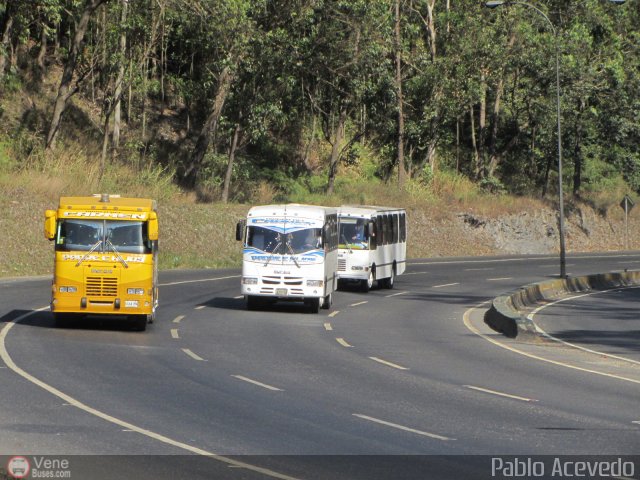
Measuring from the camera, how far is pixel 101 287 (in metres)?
24.3

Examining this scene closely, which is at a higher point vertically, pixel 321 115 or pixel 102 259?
pixel 321 115

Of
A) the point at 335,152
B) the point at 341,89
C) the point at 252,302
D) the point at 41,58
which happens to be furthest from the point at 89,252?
the point at 41,58

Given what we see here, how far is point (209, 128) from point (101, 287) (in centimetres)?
3357

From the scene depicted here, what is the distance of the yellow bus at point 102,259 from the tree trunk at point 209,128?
30.3 m

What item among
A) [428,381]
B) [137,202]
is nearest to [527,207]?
[137,202]

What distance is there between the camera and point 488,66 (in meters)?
68.9

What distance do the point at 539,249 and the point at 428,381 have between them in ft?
181

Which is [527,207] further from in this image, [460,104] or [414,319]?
[414,319]

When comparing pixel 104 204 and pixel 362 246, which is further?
pixel 362 246

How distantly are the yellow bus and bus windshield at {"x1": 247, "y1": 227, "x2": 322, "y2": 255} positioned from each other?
6191 millimetres

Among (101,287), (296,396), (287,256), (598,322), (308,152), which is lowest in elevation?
(598,322)

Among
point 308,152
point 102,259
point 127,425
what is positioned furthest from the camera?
point 308,152

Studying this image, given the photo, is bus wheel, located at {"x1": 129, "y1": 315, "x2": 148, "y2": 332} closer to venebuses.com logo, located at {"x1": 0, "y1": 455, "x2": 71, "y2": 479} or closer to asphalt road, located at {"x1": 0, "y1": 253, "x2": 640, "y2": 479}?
asphalt road, located at {"x1": 0, "y1": 253, "x2": 640, "y2": 479}

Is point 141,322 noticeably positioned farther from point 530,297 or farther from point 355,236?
point 530,297
